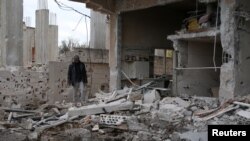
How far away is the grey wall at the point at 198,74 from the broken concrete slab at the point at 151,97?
1243 millimetres

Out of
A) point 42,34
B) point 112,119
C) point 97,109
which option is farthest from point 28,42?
point 112,119

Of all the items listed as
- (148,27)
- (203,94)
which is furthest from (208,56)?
(148,27)

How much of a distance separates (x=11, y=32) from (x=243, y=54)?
30.5 feet

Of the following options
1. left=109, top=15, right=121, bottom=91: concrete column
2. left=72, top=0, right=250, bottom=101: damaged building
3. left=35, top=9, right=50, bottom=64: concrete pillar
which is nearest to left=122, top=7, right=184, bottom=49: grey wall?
left=72, top=0, right=250, bottom=101: damaged building

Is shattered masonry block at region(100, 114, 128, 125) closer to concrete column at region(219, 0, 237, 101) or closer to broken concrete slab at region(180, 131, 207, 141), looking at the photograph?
broken concrete slab at region(180, 131, 207, 141)

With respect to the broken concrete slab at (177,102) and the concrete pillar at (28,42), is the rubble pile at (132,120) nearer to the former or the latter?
the broken concrete slab at (177,102)

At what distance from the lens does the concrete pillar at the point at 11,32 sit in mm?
16745

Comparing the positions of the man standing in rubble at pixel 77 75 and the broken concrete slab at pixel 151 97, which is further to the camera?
the man standing in rubble at pixel 77 75

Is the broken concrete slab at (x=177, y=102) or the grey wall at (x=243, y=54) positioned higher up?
the grey wall at (x=243, y=54)

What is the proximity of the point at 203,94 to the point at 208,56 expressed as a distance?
54.8 inches

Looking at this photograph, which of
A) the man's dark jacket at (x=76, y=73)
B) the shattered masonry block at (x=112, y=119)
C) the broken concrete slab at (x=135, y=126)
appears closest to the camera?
the broken concrete slab at (x=135, y=126)

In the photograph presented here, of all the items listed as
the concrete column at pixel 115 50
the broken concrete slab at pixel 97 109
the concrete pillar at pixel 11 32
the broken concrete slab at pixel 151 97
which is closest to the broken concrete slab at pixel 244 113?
the broken concrete slab at pixel 97 109

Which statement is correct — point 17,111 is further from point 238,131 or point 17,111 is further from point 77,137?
point 238,131

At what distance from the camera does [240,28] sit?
12.1 meters
